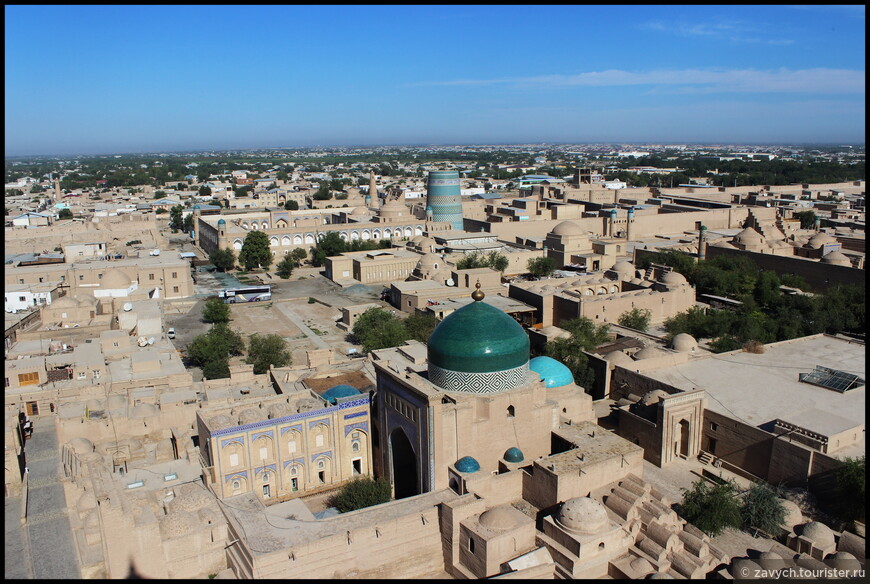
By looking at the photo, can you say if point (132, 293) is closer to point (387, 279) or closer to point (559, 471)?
point (387, 279)

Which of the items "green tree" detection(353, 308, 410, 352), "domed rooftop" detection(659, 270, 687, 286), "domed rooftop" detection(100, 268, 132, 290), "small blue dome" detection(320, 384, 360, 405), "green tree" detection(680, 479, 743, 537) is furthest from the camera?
"domed rooftop" detection(100, 268, 132, 290)

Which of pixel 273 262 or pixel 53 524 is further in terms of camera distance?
pixel 273 262

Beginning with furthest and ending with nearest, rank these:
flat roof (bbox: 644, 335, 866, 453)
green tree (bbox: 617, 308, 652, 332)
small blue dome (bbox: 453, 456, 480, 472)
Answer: green tree (bbox: 617, 308, 652, 332), flat roof (bbox: 644, 335, 866, 453), small blue dome (bbox: 453, 456, 480, 472)

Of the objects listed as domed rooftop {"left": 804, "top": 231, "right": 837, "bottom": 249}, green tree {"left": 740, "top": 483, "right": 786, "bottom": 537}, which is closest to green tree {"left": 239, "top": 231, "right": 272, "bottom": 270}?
domed rooftop {"left": 804, "top": 231, "right": 837, "bottom": 249}

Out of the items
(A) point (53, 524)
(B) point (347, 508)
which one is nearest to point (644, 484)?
(B) point (347, 508)

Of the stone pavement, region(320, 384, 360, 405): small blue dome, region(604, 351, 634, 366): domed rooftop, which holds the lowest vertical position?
the stone pavement

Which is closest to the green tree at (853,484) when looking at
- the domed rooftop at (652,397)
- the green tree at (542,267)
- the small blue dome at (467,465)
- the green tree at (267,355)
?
the domed rooftop at (652,397)

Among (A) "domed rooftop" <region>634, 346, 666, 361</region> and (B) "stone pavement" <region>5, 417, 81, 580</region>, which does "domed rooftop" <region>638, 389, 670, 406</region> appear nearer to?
(A) "domed rooftop" <region>634, 346, 666, 361</region>
